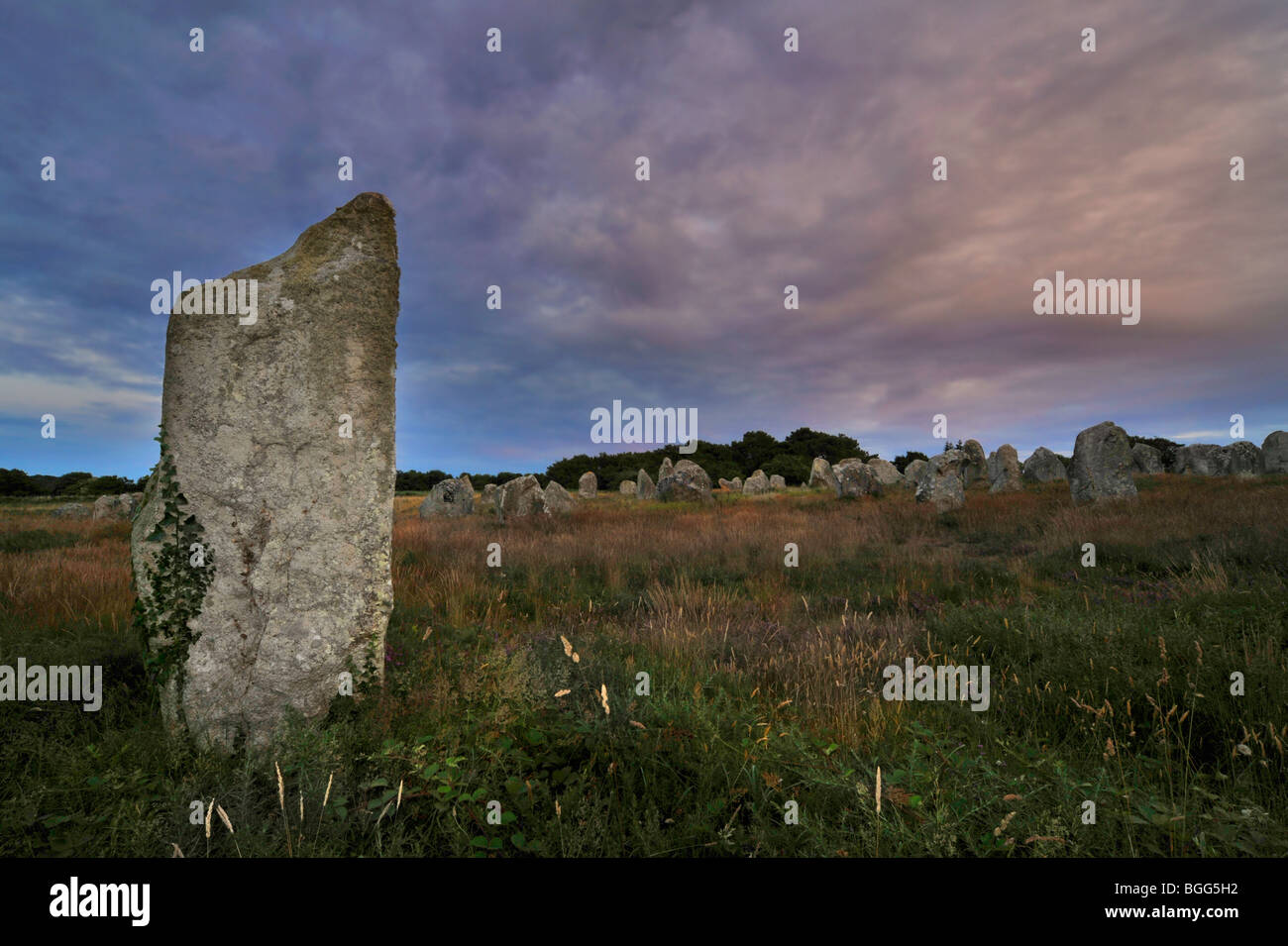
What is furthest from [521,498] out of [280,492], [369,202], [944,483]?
[280,492]

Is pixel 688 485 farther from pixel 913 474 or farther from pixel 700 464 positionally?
pixel 700 464

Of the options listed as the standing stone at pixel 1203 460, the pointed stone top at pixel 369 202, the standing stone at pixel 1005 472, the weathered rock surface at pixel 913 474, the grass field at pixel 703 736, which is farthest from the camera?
the weathered rock surface at pixel 913 474

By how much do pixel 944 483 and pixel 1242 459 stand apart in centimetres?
2466

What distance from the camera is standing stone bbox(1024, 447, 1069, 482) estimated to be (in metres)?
29.3

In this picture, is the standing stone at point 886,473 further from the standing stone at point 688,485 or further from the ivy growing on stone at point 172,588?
the ivy growing on stone at point 172,588

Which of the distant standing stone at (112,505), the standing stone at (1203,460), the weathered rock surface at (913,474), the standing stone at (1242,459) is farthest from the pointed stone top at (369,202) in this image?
the standing stone at (1203,460)

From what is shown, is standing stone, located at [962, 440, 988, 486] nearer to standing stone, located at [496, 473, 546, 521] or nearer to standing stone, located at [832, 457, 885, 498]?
standing stone, located at [832, 457, 885, 498]

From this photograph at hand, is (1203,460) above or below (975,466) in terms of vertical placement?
above

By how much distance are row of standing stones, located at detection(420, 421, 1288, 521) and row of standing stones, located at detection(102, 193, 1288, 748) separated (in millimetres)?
14109

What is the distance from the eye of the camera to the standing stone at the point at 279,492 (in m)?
3.46

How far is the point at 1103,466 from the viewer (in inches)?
649

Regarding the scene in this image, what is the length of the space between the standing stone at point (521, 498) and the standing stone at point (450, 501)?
18.4 ft
